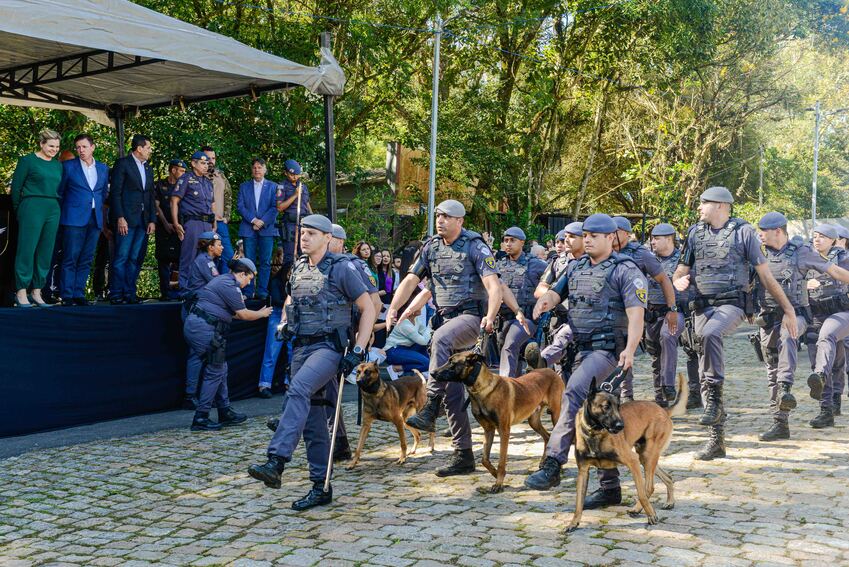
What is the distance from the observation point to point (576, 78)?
27359 millimetres

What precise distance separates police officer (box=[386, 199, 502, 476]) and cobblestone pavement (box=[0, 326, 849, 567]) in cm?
48

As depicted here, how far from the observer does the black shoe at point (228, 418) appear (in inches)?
396

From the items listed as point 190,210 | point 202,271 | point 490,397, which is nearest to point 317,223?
point 490,397

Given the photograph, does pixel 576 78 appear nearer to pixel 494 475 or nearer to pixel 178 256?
pixel 178 256

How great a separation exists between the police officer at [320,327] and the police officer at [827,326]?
5.91 metres

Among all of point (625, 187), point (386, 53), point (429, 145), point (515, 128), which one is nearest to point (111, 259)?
point (386, 53)

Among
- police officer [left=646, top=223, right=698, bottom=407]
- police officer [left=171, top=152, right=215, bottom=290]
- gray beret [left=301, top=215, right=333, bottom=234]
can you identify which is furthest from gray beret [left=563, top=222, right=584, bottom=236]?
police officer [left=171, top=152, right=215, bottom=290]

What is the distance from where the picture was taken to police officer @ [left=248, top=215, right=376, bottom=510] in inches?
262

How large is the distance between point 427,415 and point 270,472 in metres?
2.01

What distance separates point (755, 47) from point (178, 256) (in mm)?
23620

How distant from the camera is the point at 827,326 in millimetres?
A: 10234

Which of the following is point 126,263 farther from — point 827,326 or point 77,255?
point 827,326

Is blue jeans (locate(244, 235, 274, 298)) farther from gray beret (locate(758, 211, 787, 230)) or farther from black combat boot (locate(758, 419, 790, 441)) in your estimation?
black combat boot (locate(758, 419, 790, 441))

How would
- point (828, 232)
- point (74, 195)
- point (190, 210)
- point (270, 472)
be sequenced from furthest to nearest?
point (190, 210) < point (828, 232) < point (74, 195) < point (270, 472)
